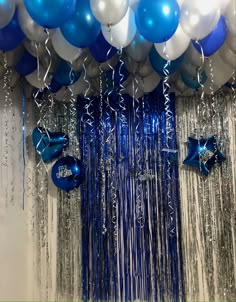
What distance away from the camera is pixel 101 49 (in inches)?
83.2

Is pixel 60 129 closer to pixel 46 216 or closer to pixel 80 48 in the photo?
pixel 46 216

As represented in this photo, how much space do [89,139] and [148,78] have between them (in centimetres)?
60

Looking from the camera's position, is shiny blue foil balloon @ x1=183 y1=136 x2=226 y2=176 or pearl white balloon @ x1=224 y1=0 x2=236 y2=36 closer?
pearl white balloon @ x1=224 y1=0 x2=236 y2=36

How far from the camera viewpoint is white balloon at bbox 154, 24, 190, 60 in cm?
202

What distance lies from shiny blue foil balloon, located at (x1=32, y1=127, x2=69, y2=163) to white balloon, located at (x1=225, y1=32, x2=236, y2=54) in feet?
4.02

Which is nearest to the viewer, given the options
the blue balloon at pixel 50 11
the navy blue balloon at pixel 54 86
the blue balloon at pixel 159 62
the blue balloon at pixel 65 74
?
the blue balloon at pixel 50 11

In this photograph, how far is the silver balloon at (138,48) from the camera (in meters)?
2.12

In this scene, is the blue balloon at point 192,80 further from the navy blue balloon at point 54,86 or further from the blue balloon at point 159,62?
the navy blue balloon at point 54,86

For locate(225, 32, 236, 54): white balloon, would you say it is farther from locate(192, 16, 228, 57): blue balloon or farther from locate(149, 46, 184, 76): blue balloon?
locate(149, 46, 184, 76): blue balloon

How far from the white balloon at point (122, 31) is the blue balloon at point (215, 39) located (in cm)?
33

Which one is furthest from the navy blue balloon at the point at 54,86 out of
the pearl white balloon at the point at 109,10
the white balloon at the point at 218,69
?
the white balloon at the point at 218,69

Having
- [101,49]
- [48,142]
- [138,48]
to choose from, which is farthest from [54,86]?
[138,48]

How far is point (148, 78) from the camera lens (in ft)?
8.20

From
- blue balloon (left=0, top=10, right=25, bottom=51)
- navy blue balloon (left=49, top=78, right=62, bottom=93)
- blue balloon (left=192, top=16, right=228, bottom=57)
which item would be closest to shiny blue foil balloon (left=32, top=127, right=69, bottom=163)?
navy blue balloon (left=49, top=78, right=62, bottom=93)
